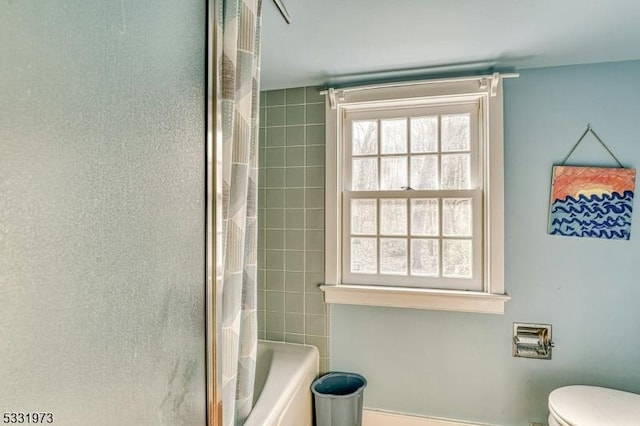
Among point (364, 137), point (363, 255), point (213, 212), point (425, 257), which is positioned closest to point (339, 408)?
point (363, 255)

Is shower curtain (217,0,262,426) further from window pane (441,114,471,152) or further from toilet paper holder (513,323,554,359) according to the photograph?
toilet paper holder (513,323,554,359)

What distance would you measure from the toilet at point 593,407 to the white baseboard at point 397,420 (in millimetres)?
538

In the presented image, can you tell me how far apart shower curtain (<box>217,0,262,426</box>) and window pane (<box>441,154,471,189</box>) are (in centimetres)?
133

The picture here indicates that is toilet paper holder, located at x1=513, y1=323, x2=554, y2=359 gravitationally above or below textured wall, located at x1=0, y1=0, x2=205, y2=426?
below

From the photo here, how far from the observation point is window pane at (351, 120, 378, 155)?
2.04 m

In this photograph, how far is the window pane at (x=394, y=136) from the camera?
200 centimetres

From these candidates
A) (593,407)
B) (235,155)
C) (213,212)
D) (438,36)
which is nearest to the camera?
(213,212)

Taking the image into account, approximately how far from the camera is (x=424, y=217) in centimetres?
196

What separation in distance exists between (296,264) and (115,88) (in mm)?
1656

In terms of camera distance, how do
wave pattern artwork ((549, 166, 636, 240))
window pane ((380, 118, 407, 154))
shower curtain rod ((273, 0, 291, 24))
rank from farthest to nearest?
window pane ((380, 118, 407, 154))
wave pattern artwork ((549, 166, 636, 240))
shower curtain rod ((273, 0, 291, 24))

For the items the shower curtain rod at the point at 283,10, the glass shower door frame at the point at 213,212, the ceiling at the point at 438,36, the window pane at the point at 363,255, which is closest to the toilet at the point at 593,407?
the window pane at the point at 363,255

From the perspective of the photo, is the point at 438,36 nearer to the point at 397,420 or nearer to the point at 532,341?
the point at 532,341

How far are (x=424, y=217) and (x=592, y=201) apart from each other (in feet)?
2.79

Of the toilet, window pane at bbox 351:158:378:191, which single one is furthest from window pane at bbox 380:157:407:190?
the toilet
